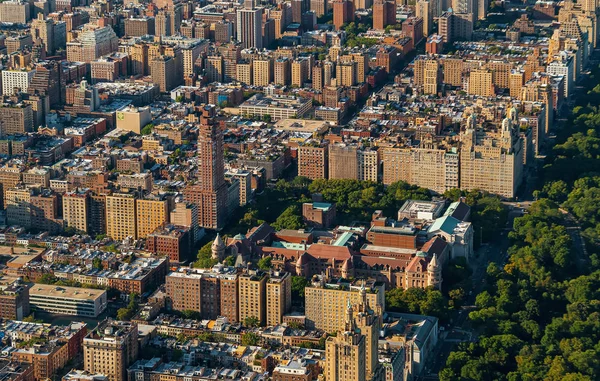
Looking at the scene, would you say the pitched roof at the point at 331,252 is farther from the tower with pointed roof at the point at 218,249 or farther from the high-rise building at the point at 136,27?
the high-rise building at the point at 136,27

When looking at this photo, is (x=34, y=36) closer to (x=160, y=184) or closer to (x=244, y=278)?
(x=160, y=184)

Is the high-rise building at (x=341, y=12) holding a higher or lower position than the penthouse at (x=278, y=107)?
higher

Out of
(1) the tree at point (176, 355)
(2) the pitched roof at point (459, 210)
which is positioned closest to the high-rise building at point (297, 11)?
(2) the pitched roof at point (459, 210)

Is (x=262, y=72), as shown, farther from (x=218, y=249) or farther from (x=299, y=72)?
(x=218, y=249)

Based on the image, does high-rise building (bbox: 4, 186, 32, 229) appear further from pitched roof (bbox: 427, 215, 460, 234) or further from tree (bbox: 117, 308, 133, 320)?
pitched roof (bbox: 427, 215, 460, 234)

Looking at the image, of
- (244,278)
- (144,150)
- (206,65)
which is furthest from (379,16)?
(244,278)

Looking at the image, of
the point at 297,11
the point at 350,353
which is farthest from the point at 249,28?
the point at 350,353
